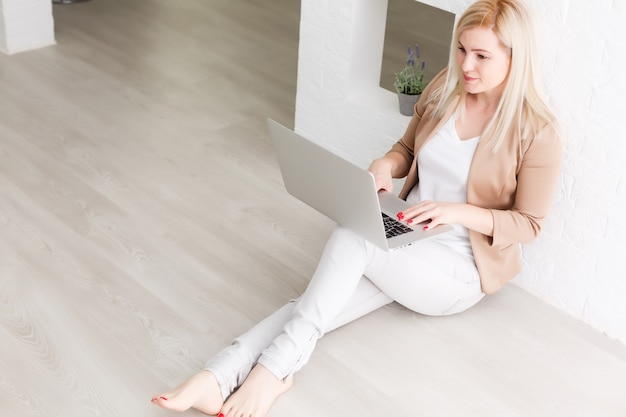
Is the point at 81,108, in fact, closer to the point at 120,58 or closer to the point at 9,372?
the point at 120,58

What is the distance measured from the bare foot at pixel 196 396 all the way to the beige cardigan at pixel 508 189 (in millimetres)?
784

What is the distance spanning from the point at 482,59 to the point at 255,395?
39.0 inches

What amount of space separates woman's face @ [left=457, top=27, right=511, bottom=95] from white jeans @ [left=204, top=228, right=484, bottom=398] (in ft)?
1.45

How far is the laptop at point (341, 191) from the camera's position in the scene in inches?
79.7

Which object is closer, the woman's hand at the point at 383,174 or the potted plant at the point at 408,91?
the woman's hand at the point at 383,174

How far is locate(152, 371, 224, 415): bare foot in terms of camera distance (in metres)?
2.00

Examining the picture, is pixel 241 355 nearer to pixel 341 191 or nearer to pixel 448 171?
pixel 341 191

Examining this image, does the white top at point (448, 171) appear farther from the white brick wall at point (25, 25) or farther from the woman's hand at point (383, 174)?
the white brick wall at point (25, 25)

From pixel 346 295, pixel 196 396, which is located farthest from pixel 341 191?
pixel 196 396

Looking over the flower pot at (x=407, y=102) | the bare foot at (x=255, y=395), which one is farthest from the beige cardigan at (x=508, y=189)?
the bare foot at (x=255, y=395)

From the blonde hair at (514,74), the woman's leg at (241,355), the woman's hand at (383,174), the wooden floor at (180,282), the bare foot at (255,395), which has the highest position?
the blonde hair at (514,74)

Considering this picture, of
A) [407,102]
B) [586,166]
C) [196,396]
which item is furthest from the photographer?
[407,102]

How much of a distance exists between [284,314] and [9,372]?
718 millimetres

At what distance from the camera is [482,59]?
2.16 meters
